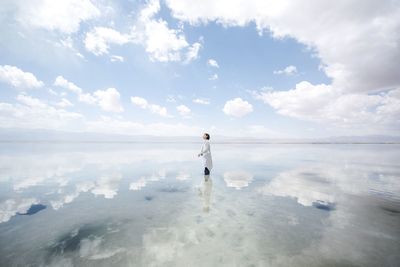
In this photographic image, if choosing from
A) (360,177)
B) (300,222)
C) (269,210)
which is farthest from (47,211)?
(360,177)

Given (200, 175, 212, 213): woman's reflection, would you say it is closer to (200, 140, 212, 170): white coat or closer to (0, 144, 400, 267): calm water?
(0, 144, 400, 267): calm water

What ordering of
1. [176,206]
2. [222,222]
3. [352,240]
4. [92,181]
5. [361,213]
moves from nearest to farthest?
[352,240] → [222,222] → [361,213] → [176,206] → [92,181]

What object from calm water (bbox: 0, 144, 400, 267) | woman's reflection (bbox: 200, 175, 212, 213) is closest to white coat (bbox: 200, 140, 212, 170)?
woman's reflection (bbox: 200, 175, 212, 213)

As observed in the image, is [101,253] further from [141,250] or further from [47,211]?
[47,211]

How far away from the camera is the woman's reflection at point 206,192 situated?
8.49 m

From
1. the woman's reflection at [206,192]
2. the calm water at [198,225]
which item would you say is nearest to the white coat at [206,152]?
the woman's reflection at [206,192]

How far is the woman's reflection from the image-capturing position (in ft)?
27.9

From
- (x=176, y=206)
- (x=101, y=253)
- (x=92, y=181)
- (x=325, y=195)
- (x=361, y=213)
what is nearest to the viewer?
(x=101, y=253)

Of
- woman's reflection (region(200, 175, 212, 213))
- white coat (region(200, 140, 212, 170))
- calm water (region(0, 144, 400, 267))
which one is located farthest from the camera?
white coat (region(200, 140, 212, 170))

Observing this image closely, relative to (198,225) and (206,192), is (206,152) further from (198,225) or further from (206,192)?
(198,225)

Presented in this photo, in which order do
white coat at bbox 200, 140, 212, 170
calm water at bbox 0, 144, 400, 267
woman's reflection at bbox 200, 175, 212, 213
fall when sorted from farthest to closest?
white coat at bbox 200, 140, 212, 170 → woman's reflection at bbox 200, 175, 212, 213 → calm water at bbox 0, 144, 400, 267

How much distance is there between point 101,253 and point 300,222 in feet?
18.8

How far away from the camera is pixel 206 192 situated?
424 inches

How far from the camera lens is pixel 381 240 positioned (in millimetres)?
5793
